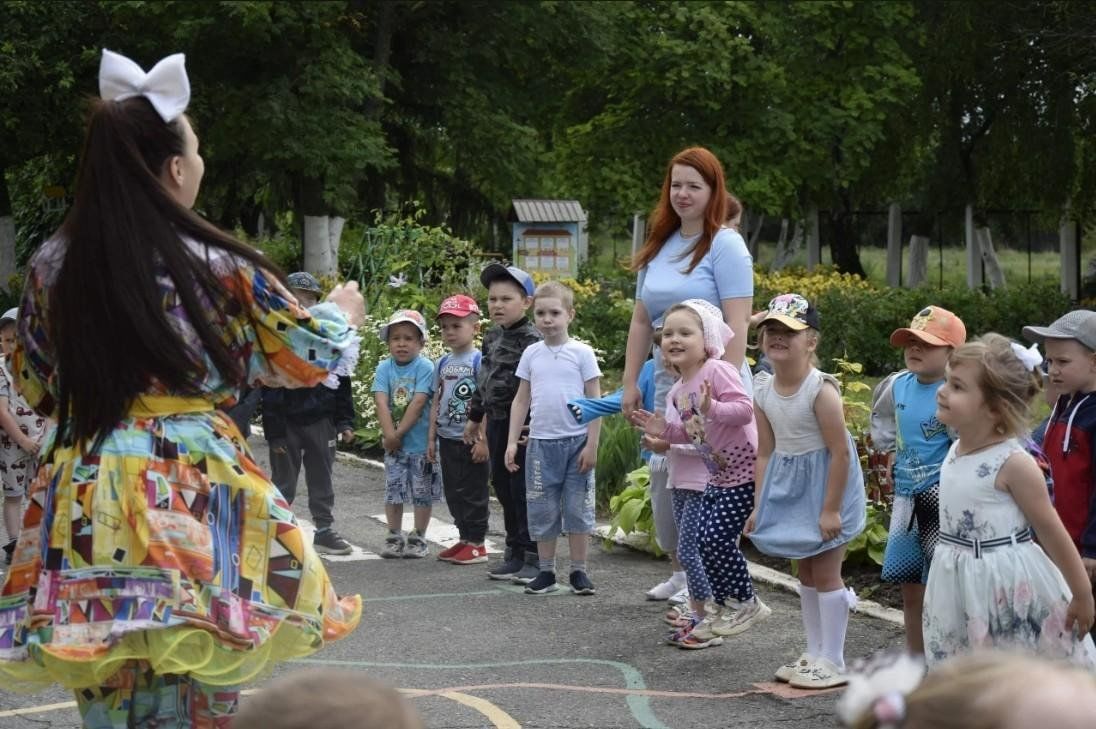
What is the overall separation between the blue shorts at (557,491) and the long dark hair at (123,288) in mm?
4547

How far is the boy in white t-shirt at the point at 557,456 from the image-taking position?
821 cm

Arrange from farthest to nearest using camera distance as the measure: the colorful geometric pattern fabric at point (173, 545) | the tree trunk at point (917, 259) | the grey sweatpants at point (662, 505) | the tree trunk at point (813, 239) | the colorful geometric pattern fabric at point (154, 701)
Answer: the tree trunk at point (813, 239)
the tree trunk at point (917, 259)
the grey sweatpants at point (662, 505)
the colorful geometric pattern fabric at point (154, 701)
the colorful geometric pattern fabric at point (173, 545)

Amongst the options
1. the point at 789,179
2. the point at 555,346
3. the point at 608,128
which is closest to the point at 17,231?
the point at 608,128

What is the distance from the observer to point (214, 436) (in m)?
3.76

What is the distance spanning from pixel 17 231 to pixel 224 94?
1417 cm

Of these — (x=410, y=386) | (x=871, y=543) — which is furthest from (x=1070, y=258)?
(x=871, y=543)

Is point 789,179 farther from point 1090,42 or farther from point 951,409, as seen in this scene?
point 951,409

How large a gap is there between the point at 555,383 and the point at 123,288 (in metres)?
4.69

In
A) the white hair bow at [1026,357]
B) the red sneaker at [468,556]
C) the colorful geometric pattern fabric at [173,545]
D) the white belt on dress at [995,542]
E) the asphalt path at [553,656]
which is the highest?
the white hair bow at [1026,357]

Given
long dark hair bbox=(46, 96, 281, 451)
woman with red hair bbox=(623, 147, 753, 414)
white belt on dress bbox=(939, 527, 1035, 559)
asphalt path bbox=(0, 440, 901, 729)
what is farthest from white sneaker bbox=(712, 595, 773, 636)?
long dark hair bbox=(46, 96, 281, 451)

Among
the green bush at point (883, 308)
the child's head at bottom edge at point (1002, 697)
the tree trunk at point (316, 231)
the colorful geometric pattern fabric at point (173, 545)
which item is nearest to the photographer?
the child's head at bottom edge at point (1002, 697)

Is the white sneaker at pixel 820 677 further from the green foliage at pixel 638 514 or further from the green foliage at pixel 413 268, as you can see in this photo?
the green foliage at pixel 413 268

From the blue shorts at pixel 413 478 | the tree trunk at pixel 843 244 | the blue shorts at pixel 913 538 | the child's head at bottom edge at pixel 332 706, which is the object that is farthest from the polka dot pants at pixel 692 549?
the tree trunk at pixel 843 244

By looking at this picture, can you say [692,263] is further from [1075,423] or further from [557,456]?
[1075,423]
